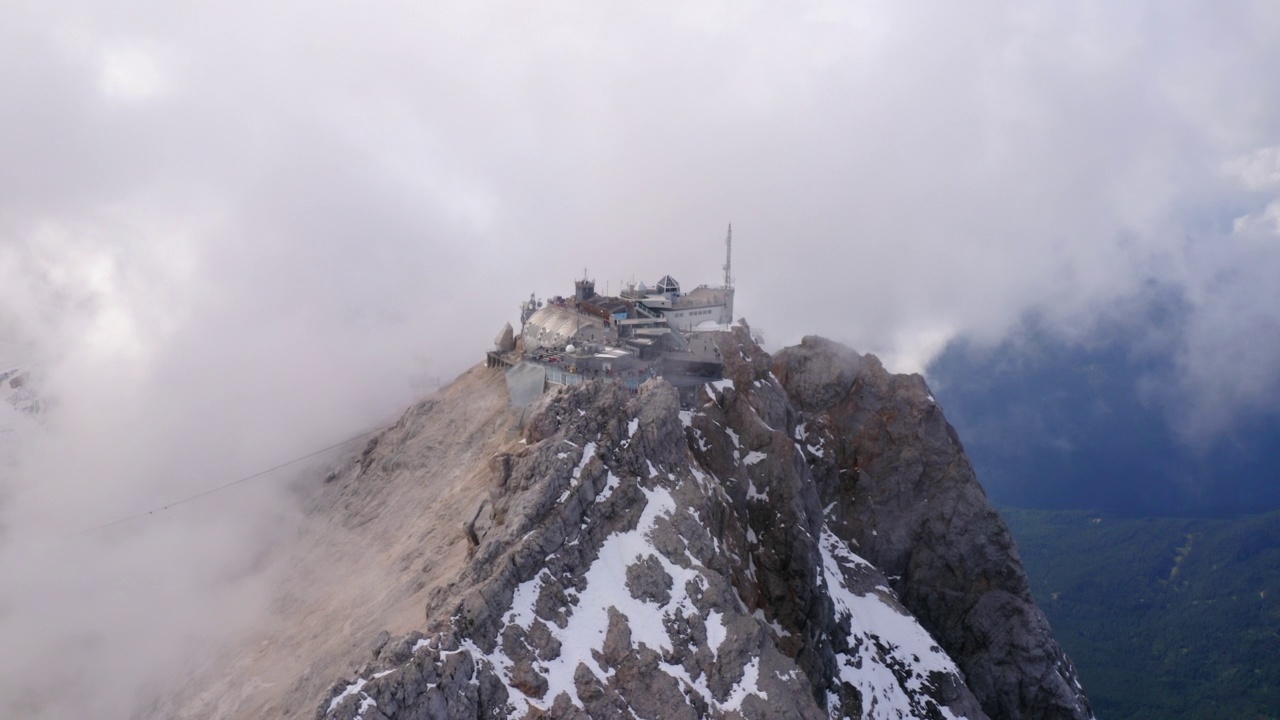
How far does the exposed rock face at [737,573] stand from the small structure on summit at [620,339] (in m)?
6.60

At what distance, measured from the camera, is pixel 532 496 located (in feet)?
Answer: 217

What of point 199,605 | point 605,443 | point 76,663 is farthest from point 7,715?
point 605,443

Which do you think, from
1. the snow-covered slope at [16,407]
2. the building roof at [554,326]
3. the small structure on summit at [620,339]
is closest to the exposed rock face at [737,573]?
the small structure on summit at [620,339]

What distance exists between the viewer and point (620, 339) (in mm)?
103125

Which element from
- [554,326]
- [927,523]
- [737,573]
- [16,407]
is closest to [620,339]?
[554,326]

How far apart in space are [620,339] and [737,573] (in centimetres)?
3609

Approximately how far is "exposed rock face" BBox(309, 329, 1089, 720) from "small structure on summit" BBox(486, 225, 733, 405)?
660 cm

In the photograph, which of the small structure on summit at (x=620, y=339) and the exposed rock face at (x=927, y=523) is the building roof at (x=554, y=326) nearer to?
the small structure on summit at (x=620, y=339)

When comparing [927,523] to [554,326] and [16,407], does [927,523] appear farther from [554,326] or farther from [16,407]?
[16,407]

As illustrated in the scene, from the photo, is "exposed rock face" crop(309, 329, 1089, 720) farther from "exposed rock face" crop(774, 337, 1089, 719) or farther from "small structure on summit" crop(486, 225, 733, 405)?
"small structure on summit" crop(486, 225, 733, 405)

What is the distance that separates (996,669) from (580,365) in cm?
8390

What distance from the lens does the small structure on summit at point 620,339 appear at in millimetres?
92438

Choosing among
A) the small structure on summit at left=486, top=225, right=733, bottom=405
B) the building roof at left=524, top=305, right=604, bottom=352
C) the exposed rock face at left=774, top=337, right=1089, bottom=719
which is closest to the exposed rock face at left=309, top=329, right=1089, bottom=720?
the exposed rock face at left=774, top=337, right=1089, bottom=719

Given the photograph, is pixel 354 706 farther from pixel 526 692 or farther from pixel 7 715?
pixel 7 715
